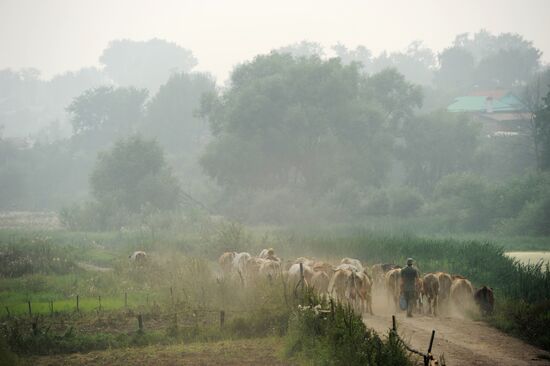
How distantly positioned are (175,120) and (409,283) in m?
73.4

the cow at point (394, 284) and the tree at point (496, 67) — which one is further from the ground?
the tree at point (496, 67)

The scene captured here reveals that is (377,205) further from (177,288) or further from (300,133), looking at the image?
(177,288)

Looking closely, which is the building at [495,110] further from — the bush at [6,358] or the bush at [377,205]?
the bush at [6,358]

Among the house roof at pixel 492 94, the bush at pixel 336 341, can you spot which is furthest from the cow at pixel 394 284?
the house roof at pixel 492 94

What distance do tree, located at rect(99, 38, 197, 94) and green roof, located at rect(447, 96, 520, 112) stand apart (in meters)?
87.6

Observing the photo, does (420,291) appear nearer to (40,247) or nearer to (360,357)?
(360,357)

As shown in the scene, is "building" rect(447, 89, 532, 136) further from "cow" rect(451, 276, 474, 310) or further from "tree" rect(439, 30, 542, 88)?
"cow" rect(451, 276, 474, 310)

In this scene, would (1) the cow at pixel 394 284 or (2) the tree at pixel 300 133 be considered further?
(2) the tree at pixel 300 133

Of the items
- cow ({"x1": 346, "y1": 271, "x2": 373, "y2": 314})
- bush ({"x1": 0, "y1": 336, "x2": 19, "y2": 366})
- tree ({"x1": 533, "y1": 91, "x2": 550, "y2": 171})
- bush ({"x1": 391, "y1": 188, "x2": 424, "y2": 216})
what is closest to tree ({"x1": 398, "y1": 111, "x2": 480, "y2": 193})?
tree ({"x1": 533, "y1": 91, "x2": 550, "y2": 171})

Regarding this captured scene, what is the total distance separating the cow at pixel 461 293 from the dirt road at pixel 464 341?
796 millimetres

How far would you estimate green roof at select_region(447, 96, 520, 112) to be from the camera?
86.0 m

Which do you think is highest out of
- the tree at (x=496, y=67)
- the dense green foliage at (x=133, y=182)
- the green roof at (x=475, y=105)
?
the tree at (x=496, y=67)

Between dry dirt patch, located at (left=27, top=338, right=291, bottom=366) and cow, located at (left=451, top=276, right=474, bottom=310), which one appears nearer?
dry dirt patch, located at (left=27, top=338, right=291, bottom=366)

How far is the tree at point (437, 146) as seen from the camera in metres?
65.4
